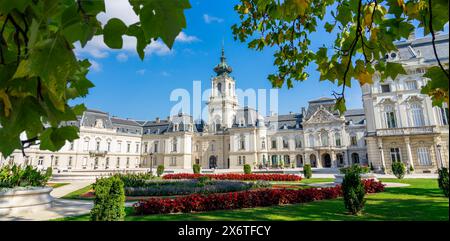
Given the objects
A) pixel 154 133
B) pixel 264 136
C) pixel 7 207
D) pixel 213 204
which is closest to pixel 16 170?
pixel 7 207

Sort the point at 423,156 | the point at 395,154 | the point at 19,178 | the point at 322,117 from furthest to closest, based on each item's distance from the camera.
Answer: the point at 322,117
the point at 395,154
the point at 423,156
the point at 19,178

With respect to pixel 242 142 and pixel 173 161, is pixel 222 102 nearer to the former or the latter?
pixel 242 142

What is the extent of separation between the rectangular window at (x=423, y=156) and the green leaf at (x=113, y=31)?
115 ft

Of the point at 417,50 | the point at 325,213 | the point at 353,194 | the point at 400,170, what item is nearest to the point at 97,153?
the point at 400,170

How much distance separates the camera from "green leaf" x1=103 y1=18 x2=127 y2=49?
94 centimetres

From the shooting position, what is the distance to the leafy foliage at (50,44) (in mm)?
765

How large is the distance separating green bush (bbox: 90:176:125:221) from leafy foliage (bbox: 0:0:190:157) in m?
6.22

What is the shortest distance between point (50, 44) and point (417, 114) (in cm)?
3527

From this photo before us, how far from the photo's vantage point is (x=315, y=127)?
158 ft

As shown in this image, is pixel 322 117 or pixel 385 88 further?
pixel 322 117

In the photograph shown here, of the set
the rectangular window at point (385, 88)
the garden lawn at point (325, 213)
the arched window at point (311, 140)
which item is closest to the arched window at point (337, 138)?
the arched window at point (311, 140)

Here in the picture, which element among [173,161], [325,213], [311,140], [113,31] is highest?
[311,140]

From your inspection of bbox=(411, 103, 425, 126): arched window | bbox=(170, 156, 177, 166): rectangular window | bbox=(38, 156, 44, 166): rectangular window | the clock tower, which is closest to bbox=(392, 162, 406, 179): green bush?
bbox=(411, 103, 425, 126): arched window

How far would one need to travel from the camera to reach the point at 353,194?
7.99m
